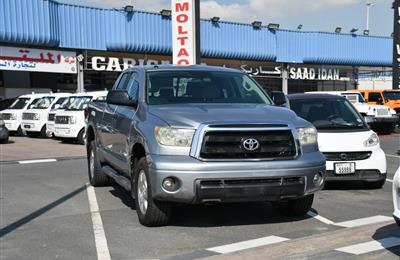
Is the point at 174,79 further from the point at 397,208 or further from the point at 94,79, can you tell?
the point at 94,79

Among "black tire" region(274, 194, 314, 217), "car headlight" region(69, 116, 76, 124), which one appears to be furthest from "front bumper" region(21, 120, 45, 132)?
"black tire" region(274, 194, 314, 217)

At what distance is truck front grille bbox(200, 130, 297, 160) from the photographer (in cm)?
604

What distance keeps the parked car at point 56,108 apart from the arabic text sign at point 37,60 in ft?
18.9

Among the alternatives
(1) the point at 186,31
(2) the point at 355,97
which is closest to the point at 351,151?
(1) the point at 186,31

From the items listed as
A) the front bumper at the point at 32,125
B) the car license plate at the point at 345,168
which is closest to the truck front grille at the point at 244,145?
the car license plate at the point at 345,168

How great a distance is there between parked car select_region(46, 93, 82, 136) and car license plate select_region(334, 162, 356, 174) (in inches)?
500

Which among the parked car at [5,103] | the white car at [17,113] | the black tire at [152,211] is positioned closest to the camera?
the black tire at [152,211]

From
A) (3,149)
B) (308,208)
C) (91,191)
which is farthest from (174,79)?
(3,149)

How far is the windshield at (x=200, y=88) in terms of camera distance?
23.6ft

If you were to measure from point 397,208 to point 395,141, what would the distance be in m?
16.2

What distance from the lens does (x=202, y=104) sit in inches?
270

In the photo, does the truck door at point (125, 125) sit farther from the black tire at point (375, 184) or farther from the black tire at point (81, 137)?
the black tire at point (81, 137)

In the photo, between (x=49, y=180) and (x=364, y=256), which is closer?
(x=364, y=256)

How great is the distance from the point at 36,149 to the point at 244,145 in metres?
12.6
